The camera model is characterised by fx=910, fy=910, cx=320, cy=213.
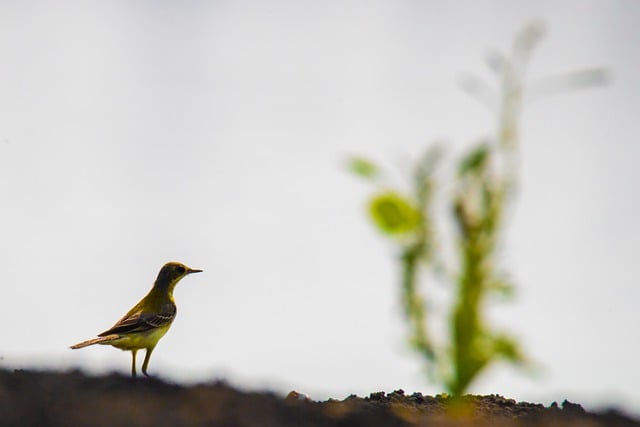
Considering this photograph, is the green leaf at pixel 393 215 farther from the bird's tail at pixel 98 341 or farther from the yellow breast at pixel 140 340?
the yellow breast at pixel 140 340

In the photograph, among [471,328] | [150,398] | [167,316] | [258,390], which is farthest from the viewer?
[167,316]

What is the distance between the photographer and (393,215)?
223 inches

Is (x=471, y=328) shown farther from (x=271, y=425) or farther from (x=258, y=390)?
(x=258, y=390)

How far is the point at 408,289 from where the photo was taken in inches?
225

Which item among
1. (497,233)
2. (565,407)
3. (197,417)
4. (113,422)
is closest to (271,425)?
(197,417)

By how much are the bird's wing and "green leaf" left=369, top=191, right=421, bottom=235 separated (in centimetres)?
650

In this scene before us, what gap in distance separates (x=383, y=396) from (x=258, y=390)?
1455 mm

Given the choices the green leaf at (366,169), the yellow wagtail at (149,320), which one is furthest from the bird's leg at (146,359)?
the green leaf at (366,169)

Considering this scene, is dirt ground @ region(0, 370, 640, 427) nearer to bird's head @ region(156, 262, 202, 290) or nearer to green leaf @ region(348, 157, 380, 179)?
green leaf @ region(348, 157, 380, 179)

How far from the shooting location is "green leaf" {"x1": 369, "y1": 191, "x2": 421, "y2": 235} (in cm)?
565

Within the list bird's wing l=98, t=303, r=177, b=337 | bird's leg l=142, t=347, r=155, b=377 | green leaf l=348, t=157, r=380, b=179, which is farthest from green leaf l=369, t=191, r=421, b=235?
bird's leg l=142, t=347, r=155, b=377

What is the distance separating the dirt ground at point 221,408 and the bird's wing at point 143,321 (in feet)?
8.21

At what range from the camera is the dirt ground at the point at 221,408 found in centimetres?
609

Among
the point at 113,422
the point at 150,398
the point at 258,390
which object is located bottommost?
the point at 113,422
